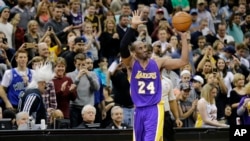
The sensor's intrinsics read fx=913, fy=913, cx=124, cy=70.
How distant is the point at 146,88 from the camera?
568 inches

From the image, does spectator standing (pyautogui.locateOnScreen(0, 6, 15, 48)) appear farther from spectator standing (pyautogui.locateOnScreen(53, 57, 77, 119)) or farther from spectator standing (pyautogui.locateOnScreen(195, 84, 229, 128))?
spectator standing (pyautogui.locateOnScreen(195, 84, 229, 128))

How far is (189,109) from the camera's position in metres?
18.2

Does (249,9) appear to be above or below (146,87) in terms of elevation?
above

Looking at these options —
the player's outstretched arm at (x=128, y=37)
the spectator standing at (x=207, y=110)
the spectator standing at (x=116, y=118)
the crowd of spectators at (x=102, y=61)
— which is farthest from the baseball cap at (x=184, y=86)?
the player's outstretched arm at (x=128, y=37)

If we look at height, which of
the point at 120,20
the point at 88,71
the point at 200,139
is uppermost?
the point at 120,20

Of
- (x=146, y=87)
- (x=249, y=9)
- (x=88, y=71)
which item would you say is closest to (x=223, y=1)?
(x=249, y=9)

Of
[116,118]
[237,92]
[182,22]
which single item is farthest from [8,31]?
[182,22]

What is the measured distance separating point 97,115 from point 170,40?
13.1ft

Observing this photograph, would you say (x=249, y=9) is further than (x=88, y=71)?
Yes

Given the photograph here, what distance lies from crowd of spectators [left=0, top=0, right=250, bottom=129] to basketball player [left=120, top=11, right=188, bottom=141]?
2.25 ft

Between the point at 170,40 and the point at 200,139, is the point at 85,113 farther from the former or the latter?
the point at 170,40

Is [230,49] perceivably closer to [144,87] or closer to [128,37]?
[144,87]

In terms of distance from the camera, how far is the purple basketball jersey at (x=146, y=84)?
14406 mm

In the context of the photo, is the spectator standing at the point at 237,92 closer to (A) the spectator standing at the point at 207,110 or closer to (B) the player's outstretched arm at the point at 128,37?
(A) the spectator standing at the point at 207,110
